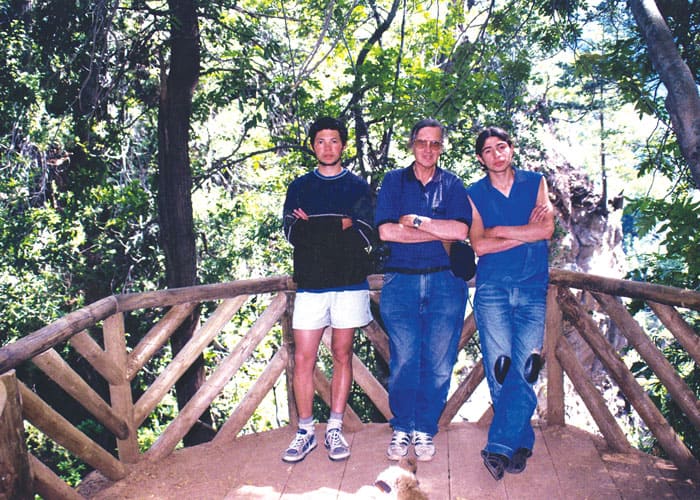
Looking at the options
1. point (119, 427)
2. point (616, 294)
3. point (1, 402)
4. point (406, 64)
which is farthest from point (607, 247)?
point (1, 402)

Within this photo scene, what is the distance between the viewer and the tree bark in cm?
330

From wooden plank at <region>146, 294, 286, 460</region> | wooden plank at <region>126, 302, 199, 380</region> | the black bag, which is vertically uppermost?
the black bag

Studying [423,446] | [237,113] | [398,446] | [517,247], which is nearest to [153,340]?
[398,446]

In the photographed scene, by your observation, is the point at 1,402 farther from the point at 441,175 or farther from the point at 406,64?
the point at 406,64

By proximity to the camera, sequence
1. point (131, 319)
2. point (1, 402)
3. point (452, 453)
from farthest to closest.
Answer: point (131, 319)
point (452, 453)
point (1, 402)

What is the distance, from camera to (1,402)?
6.43ft

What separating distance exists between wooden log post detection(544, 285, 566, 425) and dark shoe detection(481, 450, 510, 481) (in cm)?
88

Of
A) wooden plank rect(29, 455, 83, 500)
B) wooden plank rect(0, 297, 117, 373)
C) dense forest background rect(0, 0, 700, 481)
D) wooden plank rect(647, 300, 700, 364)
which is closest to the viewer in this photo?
wooden plank rect(0, 297, 117, 373)

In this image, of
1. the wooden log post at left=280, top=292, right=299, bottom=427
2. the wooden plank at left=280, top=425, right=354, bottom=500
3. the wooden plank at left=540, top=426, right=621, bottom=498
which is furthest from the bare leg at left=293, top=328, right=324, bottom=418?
the wooden plank at left=540, top=426, right=621, bottom=498

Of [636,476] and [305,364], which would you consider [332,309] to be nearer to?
[305,364]

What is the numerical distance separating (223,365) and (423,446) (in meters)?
1.33

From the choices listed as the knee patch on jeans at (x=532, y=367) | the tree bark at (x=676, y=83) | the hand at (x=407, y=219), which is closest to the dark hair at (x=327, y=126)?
the hand at (x=407, y=219)

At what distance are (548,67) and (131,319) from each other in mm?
13714

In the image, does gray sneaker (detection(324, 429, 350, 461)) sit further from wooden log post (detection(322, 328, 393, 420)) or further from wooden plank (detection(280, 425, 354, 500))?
wooden log post (detection(322, 328, 393, 420))
